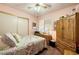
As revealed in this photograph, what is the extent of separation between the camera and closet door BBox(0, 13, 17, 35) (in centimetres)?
168

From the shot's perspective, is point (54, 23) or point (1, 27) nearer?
point (1, 27)

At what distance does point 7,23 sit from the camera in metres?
1.70

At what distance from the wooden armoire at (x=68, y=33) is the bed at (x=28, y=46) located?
0.27 metres

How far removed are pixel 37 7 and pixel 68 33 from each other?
0.64 meters

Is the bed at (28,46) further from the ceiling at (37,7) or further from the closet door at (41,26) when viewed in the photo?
the ceiling at (37,7)

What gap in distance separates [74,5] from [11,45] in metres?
1.16

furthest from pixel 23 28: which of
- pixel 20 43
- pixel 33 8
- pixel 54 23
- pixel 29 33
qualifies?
pixel 54 23

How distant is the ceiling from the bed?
40cm

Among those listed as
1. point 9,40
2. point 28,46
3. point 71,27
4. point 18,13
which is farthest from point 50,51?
point 18,13

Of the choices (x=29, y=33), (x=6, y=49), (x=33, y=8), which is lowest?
(x=6, y=49)

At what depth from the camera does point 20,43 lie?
1.74 metres

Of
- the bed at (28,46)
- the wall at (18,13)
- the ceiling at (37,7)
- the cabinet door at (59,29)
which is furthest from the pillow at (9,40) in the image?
the cabinet door at (59,29)

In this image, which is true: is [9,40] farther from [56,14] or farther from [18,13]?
[56,14]
